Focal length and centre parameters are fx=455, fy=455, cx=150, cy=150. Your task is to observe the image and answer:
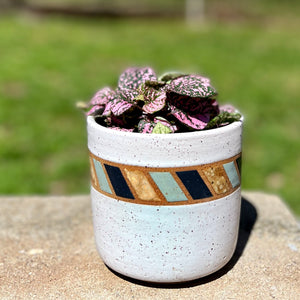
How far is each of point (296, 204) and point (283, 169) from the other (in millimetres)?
409

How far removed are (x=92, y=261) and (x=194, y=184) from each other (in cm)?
51

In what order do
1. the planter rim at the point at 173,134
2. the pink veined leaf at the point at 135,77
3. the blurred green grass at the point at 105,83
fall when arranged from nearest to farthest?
A: the planter rim at the point at 173,134 < the pink veined leaf at the point at 135,77 < the blurred green grass at the point at 105,83

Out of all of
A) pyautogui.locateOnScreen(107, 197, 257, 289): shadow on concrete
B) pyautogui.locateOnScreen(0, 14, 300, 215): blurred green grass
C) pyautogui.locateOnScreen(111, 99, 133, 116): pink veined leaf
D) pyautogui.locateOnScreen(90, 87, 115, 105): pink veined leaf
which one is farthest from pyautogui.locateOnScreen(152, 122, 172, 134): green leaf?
pyautogui.locateOnScreen(0, 14, 300, 215): blurred green grass

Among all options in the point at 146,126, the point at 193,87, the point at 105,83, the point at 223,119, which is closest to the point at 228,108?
the point at 223,119

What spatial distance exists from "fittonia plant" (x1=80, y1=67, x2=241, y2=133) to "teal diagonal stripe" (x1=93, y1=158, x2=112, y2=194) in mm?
125

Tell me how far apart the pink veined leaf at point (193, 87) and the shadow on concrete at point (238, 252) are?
0.58 m

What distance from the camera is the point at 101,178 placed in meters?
1.34

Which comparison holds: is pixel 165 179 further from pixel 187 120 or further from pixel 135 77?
pixel 135 77

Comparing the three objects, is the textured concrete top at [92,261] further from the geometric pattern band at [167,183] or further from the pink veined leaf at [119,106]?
the pink veined leaf at [119,106]

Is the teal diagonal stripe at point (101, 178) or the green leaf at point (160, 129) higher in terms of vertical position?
the green leaf at point (160, 129)

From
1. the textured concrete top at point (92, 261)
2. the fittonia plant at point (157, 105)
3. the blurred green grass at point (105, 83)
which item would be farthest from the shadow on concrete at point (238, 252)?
the blurred green grass at point (105, 83)

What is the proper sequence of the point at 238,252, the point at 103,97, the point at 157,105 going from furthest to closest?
the point at 238,252
the point at 103,97
the point at 157,105

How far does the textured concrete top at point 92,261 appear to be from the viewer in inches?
54.0

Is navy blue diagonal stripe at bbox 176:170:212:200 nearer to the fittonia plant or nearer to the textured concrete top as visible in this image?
the fittonia plant
